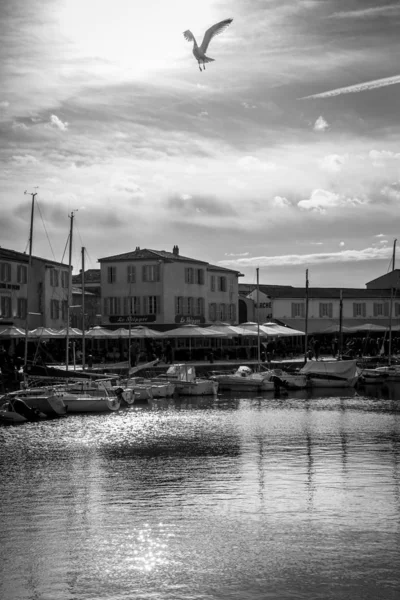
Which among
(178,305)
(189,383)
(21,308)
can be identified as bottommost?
(189,383)

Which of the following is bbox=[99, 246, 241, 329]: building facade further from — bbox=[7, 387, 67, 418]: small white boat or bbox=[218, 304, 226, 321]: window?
bbox=[7, 387, 67, 418]: small white boat

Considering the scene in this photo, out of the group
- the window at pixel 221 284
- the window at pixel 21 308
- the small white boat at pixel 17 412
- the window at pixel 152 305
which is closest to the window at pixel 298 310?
the window at pixel 221 284

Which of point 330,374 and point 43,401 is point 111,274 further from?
point 43,401

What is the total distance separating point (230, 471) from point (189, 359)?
5045 cm

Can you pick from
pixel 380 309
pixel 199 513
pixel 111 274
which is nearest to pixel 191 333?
pixel 111 274

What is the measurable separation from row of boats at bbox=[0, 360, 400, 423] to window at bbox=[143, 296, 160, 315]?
19.8 metres

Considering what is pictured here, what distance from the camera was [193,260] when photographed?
9469 cm

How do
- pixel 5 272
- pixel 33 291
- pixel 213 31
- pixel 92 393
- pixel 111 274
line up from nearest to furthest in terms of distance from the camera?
pixel 213 31 → pixel 92 393 → pixel 5 272 → pixel 33 291 → pixel 111 274

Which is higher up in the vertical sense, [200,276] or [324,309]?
[200,276]

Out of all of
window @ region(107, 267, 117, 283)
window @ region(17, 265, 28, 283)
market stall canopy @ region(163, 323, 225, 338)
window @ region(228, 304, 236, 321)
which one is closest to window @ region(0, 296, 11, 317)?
window @ region(17, 265, 28, 283)

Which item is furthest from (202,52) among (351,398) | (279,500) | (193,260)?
(193,260)

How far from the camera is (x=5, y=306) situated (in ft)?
259

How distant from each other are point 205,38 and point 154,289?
2585 inches

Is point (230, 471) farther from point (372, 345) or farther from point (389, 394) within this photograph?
point (372, 345)
